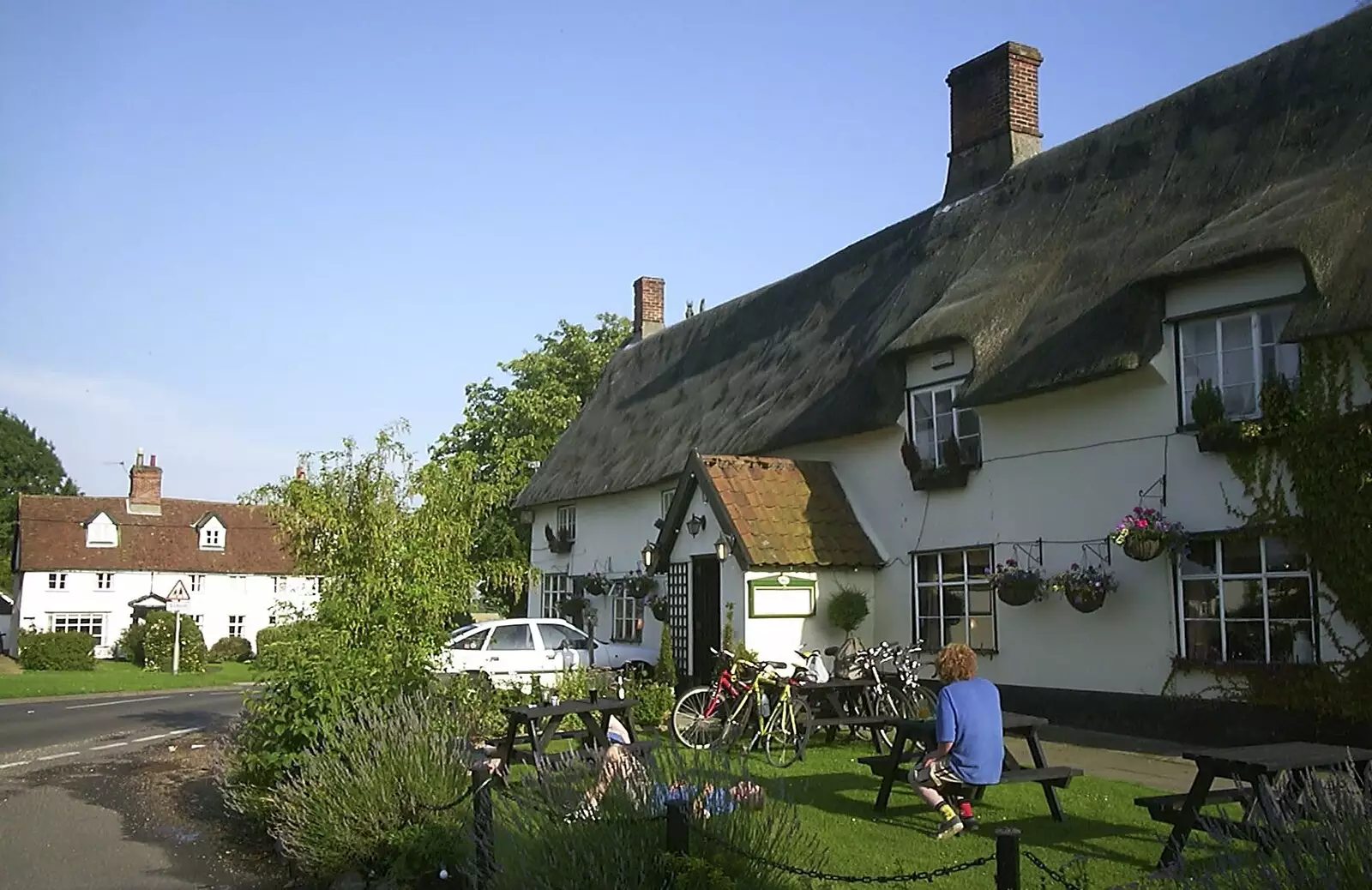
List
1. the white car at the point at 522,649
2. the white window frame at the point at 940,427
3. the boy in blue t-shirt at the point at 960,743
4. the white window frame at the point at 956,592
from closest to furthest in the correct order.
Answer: the boy in blue t-shirt at the point at 960,743, the white window frame at the point at 956,592, the white window frame at the point at 940,427, the white car at the point at 522,649

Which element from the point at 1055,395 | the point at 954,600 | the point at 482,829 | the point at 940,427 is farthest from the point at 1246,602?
the point at 482,829

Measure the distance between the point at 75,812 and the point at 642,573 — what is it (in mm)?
11989

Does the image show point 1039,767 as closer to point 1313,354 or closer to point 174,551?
point 1313,354

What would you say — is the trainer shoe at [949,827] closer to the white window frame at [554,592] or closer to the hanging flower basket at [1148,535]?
the hanging flower basket at [1148,535]

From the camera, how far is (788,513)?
1809 cm

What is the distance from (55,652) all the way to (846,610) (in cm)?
3487

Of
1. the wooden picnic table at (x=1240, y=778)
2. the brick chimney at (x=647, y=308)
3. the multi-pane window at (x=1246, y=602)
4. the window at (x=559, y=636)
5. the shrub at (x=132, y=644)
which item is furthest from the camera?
the shrub at (x=132, y=644)

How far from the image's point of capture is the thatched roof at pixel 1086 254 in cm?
1265

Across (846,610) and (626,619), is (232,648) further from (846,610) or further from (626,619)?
(846,610)

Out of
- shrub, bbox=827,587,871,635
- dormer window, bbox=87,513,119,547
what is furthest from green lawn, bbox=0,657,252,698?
shrub, bbox=827,587,871,635

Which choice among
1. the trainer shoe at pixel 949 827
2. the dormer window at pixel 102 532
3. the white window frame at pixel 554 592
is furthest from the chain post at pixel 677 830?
the dormer window at pixel 102 532

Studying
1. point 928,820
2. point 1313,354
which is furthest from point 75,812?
point 1313,354

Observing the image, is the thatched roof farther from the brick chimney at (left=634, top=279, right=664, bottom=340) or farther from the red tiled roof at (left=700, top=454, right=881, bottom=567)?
the brick chimney at (left=634, top=279, right=664, bottom=340)

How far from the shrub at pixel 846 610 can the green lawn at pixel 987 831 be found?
5.90 meters
